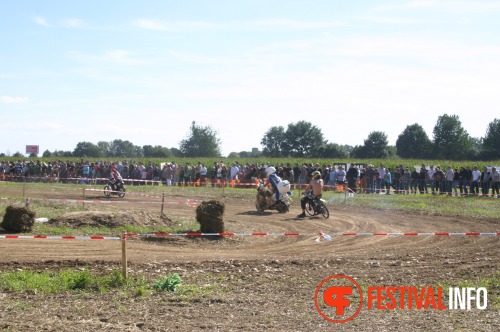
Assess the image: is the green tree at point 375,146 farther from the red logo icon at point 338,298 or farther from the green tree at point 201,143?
the red logo icon at point 338,298

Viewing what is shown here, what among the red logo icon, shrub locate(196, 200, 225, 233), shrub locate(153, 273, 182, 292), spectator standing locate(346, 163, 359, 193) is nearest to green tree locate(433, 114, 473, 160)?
spectator standing locate(346, 163, 359, 193)

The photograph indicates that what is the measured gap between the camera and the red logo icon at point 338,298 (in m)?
9.16

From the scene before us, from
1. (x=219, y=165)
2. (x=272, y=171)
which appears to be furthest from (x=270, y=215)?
(x=219, y=165)

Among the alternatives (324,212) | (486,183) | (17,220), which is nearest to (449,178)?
(486,183)

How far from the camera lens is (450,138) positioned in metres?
96.1

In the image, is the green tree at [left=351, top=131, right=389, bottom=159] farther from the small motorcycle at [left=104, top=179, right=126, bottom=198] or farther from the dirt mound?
the dirt mound

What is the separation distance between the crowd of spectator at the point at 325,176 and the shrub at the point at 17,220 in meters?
12.1

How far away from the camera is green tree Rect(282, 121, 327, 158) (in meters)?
108

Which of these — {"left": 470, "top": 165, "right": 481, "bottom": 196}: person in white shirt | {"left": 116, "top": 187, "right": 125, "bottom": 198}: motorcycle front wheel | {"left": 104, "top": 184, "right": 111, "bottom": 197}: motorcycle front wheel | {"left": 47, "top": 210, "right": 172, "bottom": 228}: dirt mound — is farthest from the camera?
{"left": 470, "top": 165, "right": 481, "bottom": 196}: person in white shirt

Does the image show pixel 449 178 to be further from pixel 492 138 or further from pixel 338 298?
pixel 492 138

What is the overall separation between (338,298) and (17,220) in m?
10.2

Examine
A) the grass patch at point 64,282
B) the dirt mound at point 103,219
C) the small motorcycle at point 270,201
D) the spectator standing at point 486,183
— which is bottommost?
the grass patch at point 64,282

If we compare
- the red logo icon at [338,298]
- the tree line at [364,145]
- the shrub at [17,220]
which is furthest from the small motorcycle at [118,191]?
the tree line at [364,145]

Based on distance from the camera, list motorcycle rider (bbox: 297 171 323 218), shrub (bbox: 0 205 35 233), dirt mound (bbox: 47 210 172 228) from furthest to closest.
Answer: motorcycle rider (bbox: 297 171 323 218)
dirt mound (bbox: 47 210 172 228)
shrub (bbox: 0 205 35 233)
